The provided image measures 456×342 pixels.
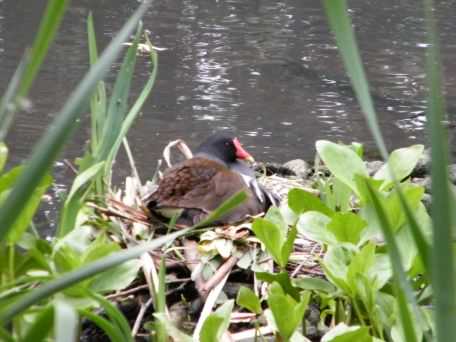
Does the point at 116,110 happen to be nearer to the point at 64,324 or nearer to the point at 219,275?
the point at 219,275

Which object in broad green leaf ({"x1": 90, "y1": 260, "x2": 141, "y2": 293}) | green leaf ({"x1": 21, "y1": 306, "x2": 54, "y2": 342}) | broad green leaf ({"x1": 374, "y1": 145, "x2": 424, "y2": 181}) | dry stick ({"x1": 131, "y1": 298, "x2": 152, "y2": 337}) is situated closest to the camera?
green leaf ({"x1": 21, "y1": 306, "x2": 54, "y2": 342})

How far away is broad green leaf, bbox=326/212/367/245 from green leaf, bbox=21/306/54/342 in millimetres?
1068

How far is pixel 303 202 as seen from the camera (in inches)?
95.9

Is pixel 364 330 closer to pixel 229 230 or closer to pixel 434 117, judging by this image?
pixel 229 230

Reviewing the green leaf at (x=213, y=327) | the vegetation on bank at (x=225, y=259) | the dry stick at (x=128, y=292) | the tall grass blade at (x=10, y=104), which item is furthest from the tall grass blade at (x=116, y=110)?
the tall grass blade at (x=10, y=104)

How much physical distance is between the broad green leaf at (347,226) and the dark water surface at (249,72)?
2.14 metres

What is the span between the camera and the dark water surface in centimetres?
500

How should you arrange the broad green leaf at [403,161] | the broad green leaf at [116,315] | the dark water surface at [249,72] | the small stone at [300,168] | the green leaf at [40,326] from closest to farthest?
the green leaf at [40,326], the broad green leaf at [116,315], the broad green leaf at [403,161], the small stone at [300,168], the dark water surface at [249,72]

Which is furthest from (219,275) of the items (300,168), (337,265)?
(300,168)

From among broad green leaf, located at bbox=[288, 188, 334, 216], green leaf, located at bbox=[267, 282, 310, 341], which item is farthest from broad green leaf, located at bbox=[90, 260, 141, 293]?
broad green leaf, located at bbox=[288, 188, 334, 216]

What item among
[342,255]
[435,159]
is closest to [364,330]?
[342,255]

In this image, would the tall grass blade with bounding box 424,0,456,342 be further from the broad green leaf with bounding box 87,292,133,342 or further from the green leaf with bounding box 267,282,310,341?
the green leaf with bounding box 267,282,310,341

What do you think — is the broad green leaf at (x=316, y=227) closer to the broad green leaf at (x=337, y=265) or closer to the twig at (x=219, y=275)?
the broad green leaf at (x=337, y=265)

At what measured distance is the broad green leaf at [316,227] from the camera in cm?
223
